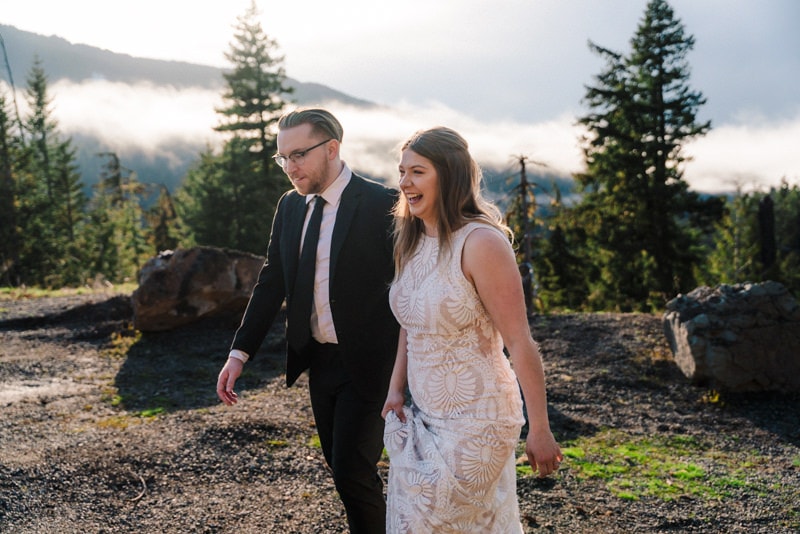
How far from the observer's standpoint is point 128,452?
18.4 ft

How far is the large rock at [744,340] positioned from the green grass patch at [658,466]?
5.10 ft

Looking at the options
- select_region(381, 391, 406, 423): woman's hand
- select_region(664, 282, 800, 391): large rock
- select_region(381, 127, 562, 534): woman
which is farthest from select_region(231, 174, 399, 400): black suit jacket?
select_region(664, 282, 800, 391): large rock

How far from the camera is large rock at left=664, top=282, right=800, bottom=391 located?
24.9ft

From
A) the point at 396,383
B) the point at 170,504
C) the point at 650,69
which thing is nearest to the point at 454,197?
the point at 396,383

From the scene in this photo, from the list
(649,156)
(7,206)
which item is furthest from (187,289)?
(7,206)

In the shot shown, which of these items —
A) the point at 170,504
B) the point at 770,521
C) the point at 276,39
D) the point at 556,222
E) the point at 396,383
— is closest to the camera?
the point at 396,383

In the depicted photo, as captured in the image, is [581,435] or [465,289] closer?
[465,289]

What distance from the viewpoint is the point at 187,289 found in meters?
10.6

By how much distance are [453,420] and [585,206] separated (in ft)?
89.6

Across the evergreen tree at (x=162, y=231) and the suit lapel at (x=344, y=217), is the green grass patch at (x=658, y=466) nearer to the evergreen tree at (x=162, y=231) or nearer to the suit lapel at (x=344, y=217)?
the suit lapel at (x=344, y=217)

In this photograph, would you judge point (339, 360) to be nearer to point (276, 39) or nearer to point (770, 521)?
point (770, 521)

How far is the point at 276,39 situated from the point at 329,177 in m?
30.8

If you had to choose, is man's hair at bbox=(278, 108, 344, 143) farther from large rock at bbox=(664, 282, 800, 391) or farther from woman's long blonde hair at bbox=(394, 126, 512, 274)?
large rock at bbox=(664, 282, 800, 391)

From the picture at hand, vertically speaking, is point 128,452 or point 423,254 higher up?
point 423,254
